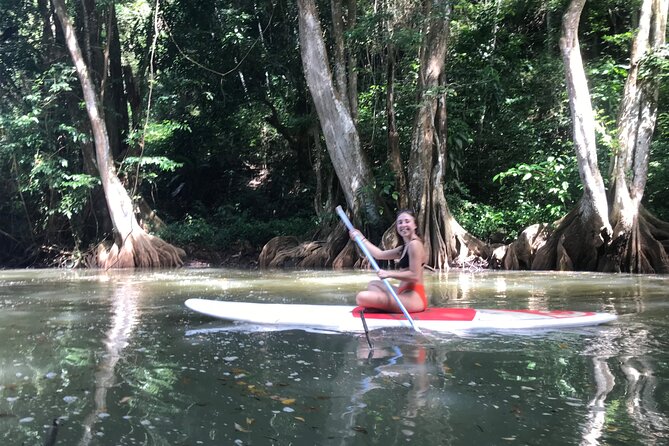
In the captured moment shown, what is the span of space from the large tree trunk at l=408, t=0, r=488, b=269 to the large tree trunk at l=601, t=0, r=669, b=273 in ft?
7.53

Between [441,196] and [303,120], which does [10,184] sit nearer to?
[303,120]

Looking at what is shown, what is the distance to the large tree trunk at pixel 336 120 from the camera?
11.1m

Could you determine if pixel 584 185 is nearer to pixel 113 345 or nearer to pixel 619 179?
pixel 619 179

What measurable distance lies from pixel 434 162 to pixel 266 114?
5.92 m

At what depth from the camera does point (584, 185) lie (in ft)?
29.5

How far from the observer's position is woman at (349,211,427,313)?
440 cm

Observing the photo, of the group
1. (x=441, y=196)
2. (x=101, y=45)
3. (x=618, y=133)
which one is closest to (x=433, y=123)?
(x=441, y=196)

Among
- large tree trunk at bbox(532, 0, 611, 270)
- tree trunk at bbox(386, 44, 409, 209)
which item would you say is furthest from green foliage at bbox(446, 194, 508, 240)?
large tree trunk at bbox(532, 0, 611, 270)

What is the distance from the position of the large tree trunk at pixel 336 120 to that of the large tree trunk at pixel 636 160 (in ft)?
13.6

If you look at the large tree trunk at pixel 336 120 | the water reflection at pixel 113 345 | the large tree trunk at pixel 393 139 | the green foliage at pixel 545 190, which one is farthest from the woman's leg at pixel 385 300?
the green foliage at pixel 545 190

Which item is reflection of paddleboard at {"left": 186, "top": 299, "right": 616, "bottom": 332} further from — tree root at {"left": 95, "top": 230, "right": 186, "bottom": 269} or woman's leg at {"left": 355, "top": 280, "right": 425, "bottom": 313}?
tree root at {"left": 95, "top": 230, "right": 186, "bottom": 269}

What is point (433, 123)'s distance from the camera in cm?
1078

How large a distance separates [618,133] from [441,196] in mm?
3014

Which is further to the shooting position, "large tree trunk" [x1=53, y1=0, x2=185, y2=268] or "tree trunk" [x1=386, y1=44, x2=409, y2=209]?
"large tree trunk" [x1=53, y1=0, x2=185, y2=268]
